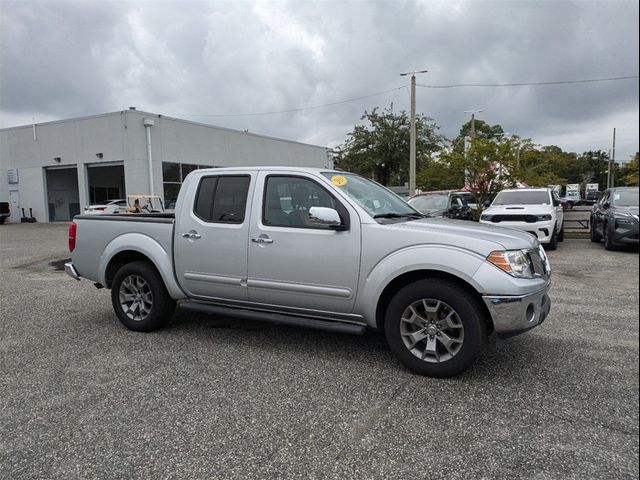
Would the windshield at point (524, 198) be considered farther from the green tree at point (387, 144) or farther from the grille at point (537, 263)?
the green tree at point (387, 144)

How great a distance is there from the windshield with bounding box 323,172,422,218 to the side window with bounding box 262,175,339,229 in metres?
0.20

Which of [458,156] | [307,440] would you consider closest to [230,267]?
[307,440]

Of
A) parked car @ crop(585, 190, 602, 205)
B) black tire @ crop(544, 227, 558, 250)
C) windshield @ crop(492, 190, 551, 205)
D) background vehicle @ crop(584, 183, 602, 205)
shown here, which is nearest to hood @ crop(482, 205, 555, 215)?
windshield @ crop(492, 190, 551, 205)

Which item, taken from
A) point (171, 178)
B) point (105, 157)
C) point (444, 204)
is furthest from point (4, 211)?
point (444, 204)

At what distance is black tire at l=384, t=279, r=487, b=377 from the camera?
3607 mm

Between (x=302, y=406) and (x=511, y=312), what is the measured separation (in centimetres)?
171

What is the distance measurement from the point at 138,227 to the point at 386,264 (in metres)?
2.89

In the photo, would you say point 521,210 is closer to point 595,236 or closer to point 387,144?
point 595,236

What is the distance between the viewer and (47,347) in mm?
4797

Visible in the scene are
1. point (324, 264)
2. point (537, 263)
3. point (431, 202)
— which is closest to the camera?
point (537, 263)

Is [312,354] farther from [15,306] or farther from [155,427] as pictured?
[15,306]

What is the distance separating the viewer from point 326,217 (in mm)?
3908

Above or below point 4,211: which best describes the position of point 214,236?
above

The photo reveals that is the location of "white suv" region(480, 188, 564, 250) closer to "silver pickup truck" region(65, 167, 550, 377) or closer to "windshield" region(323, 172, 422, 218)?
"windshield" region(323, 172, 422, 218)
